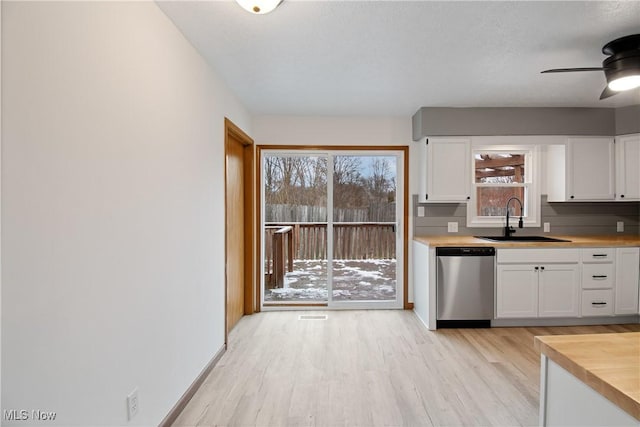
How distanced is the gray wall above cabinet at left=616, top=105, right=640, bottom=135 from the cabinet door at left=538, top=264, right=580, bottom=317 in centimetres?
171

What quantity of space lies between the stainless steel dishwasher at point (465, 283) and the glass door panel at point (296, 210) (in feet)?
4.80

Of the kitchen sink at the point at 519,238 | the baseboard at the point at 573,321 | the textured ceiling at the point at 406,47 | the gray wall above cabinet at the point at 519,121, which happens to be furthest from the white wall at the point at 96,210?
the kitchen sink at the point at 519,238

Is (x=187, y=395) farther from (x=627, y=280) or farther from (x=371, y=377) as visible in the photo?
(x=627, y=280)

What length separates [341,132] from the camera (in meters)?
4.05

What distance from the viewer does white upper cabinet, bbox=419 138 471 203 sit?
372 centimetres

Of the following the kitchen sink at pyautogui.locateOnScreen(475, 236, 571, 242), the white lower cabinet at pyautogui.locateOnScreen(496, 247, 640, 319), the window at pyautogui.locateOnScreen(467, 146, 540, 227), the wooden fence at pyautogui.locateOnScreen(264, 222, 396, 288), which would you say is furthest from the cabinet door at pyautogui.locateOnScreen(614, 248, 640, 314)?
the wooden fence at pyautogui.locateOnScreen(264, 222, 396, 288)

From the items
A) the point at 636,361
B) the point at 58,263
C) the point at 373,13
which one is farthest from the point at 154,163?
the point at 636,361

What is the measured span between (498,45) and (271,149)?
262cm

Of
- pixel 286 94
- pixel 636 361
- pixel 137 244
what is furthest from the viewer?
pixel 286 94

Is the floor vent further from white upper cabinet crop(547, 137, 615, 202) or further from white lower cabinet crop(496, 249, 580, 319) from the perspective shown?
white upper cabinet crop(547, 137, 615, 202)

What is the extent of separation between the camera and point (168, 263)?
1.90 meters

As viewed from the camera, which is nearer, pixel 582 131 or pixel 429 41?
pixel 429 41

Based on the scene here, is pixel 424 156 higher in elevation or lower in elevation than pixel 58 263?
higher

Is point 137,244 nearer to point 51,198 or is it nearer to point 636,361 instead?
point 51,198
